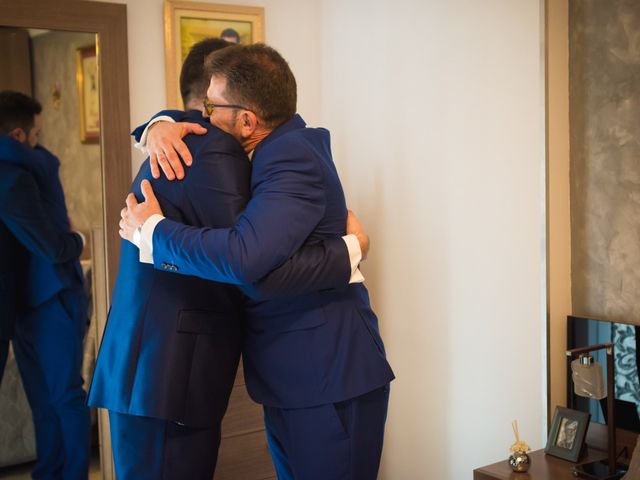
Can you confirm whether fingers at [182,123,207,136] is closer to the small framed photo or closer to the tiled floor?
the small framed photo

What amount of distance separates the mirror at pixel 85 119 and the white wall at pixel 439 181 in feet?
0.39

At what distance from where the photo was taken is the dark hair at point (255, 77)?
63.3 inches

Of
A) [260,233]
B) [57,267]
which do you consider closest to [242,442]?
[57,267]

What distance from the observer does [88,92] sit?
8.98 feet

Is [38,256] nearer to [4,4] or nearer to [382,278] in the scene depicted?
[4,4]

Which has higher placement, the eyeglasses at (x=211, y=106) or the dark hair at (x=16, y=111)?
the dark hair at (x=16, y=111)

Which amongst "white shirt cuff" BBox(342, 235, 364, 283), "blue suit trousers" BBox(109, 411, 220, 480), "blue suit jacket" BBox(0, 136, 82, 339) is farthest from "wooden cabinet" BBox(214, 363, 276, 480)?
"white shirt cuff" BBox(342, 235, 364, 283)

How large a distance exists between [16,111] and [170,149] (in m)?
1.38

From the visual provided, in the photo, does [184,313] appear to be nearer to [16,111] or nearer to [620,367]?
[620,367]

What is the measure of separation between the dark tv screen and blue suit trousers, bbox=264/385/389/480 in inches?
30.8

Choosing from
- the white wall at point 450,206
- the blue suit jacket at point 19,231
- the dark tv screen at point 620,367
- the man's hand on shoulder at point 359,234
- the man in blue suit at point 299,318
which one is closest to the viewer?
the man in blue suit at point 299,318

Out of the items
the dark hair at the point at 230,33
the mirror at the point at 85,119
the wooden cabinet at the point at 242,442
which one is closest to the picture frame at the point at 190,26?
the dark hair at the point at 230,33

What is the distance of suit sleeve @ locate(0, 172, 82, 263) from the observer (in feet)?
8.55

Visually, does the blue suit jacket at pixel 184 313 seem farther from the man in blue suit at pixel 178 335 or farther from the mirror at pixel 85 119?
the mirror at pixel 85 119
